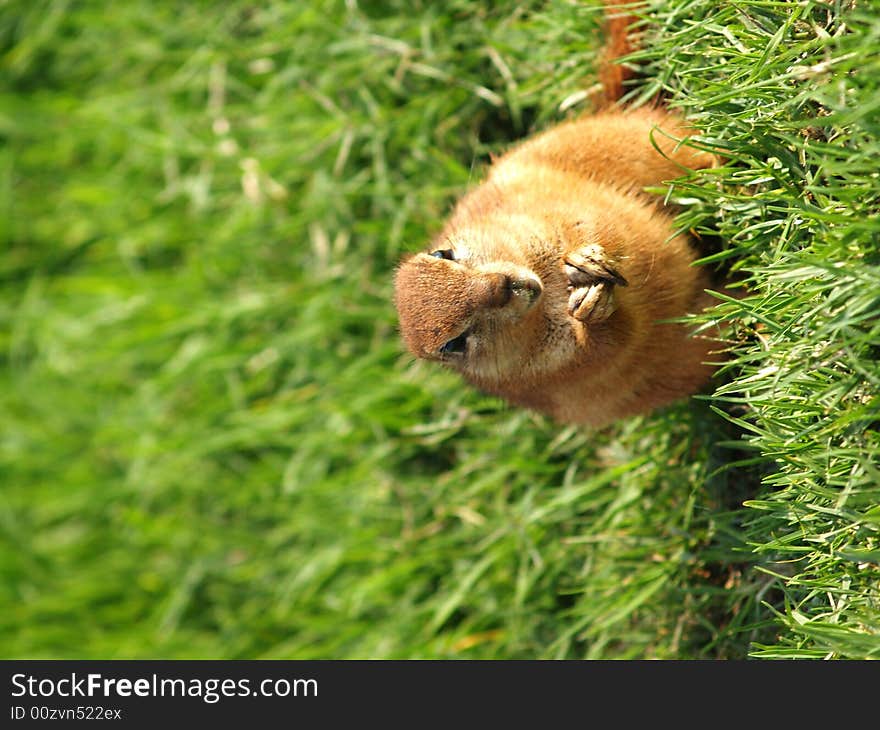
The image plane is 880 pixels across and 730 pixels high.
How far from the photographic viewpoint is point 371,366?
4125 millimetres

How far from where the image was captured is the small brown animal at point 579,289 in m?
2.81

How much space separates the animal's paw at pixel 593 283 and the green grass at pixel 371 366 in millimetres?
356

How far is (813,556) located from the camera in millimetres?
2566

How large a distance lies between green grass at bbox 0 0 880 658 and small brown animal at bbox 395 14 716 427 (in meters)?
0.18

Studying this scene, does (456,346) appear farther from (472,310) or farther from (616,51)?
(616,51)

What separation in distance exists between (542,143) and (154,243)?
7.70 ft

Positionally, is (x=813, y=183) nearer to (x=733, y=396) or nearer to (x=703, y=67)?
(x=703, y=67)

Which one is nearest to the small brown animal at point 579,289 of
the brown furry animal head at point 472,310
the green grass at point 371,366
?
the brown furry animal head at point 472,310

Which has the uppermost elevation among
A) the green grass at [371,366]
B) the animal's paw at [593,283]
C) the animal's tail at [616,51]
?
the animal's tail at [616,51]

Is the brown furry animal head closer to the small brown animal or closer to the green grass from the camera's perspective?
the small brown animal

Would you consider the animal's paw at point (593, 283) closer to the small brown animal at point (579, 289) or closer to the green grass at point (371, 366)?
the small brown animal at point (579, 289)

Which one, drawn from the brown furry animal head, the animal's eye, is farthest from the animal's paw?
the animal's eye
